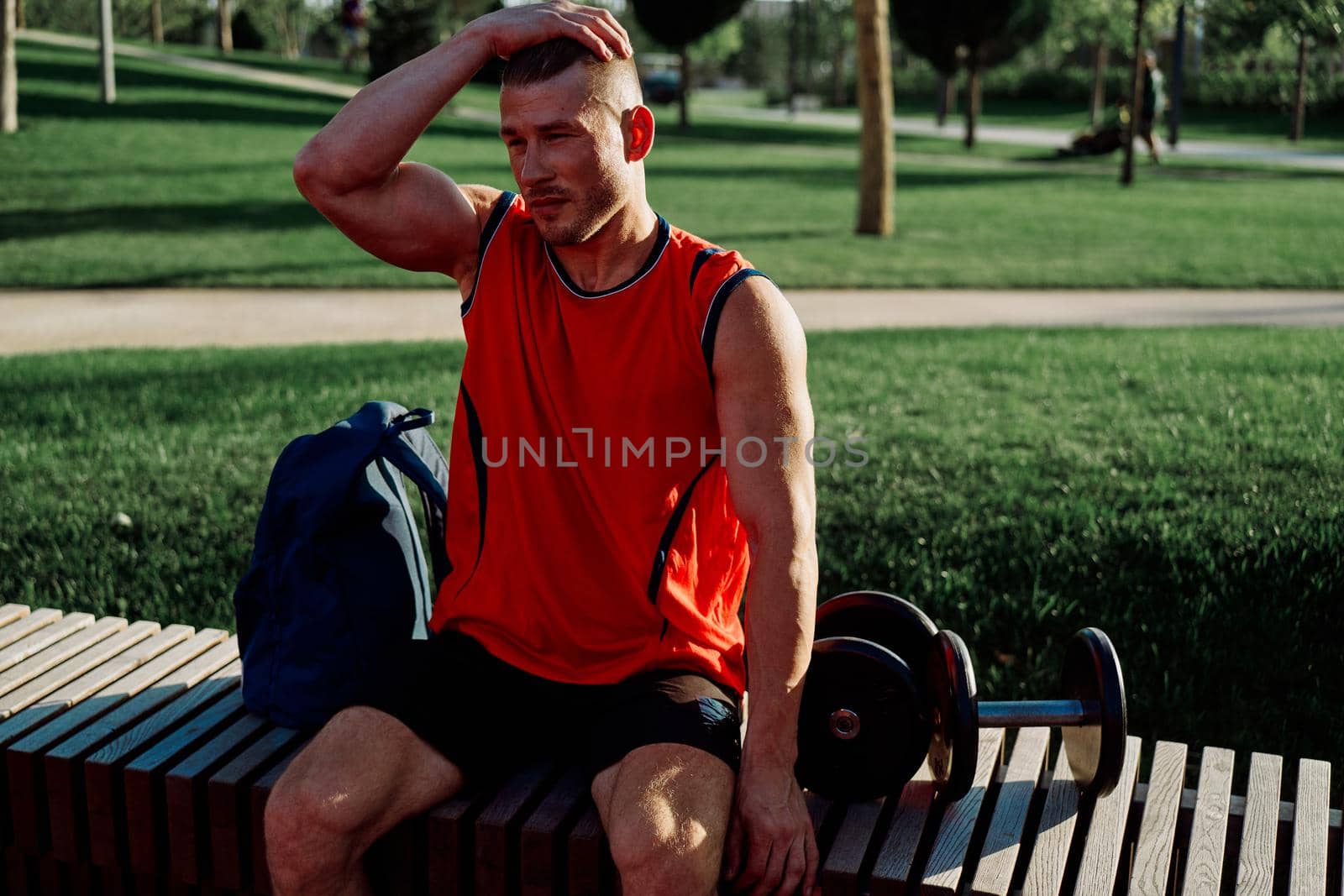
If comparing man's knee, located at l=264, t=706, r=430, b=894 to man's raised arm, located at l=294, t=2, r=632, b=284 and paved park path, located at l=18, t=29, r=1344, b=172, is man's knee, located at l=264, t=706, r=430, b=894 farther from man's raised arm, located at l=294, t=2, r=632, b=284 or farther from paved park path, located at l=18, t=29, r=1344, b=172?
paved park path, located at l=18, t=29, r=1344, b=172

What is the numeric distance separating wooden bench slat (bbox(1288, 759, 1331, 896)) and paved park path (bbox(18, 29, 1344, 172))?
1041 inches

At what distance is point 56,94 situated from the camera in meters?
27.3

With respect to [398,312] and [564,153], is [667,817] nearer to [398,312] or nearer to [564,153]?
[564,153]

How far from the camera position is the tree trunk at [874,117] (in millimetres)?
14289

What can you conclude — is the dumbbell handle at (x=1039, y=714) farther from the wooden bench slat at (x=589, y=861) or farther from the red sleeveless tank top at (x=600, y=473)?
the wooden bench slat at (x=589, y=861)

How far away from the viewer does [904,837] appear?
2.54 m

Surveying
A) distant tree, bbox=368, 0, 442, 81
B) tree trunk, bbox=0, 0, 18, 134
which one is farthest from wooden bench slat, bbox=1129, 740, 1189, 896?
distant tree, bbox=368, 0, 442, 81

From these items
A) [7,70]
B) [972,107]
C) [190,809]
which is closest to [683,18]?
[972,107]

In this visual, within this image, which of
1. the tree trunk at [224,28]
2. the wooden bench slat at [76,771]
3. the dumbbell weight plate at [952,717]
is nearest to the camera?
the dumbbell weight plate at [952,717]

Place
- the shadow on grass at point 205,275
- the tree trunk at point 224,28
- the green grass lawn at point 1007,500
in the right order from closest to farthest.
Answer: the green grass lawn at point 1007,500 < the shadow on grass at point 205,275 < the tree trunk at point 224,28

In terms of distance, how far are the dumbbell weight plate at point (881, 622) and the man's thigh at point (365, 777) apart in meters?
0.89

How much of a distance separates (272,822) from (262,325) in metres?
8.43

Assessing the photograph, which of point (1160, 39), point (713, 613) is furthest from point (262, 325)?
point (1160, 39)

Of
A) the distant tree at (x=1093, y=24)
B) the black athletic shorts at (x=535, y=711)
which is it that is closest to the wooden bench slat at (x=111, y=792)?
the black athletic shorts at (x=535, y=711)
